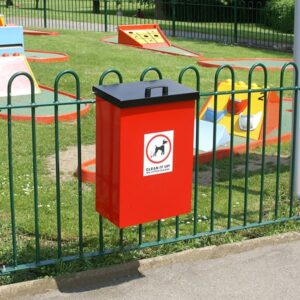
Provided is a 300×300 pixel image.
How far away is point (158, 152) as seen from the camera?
14.1 feet

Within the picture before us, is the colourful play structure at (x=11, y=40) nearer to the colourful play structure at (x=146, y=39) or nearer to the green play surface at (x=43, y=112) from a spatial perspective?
the green play surface at (x=43, y=112)

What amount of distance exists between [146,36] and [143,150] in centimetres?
1488

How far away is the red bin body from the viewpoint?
13.6ft

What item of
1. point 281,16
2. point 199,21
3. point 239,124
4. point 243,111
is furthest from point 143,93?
point 199,21

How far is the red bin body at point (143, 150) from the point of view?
416 cm

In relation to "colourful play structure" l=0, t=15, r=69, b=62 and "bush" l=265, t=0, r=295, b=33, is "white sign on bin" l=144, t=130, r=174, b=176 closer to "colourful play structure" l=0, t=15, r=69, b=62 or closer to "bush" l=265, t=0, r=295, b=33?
"colourful play structure" l=0, t=15, r=69, b=62

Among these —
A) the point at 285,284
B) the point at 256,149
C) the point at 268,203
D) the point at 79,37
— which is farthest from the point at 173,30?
the point at 285,284

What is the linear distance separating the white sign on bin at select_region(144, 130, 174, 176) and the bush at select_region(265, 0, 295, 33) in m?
20.8

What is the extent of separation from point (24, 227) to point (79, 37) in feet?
49.6

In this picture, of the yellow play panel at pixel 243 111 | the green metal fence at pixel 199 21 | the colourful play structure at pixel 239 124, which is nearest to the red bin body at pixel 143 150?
the colourful play structure at pixel 239 124

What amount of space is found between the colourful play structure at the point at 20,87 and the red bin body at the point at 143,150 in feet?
15.8

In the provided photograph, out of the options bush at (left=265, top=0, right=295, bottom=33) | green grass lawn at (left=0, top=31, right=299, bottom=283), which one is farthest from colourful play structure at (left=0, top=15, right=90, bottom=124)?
bush at (left=265, top=0, right=295, bottom=33)

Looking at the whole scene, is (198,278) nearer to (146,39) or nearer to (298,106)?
(298,106)

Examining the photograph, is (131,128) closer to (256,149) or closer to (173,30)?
(256,149)
